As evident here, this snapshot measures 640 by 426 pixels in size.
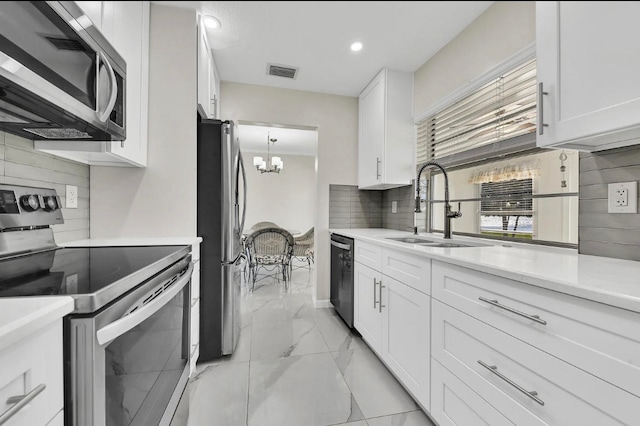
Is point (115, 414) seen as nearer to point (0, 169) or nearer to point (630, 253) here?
point (0, 169)

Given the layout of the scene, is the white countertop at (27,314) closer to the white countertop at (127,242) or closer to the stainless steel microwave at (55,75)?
the stainless steel microwave at (55,75)

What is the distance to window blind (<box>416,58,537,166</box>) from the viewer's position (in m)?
1.42

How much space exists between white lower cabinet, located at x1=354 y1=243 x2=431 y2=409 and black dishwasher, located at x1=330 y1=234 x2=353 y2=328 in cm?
16

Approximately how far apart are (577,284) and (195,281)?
1.68m

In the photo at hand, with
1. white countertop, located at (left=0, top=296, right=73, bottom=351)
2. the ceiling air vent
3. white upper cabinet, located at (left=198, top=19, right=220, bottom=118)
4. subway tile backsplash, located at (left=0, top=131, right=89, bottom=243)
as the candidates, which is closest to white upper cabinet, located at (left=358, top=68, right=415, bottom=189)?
white upper cabinet, located at (left=198, top=19, right=220, bottom=118)

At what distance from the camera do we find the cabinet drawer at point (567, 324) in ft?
1.94

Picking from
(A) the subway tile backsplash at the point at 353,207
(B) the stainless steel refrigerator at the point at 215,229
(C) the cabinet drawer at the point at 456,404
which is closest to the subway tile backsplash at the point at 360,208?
(A) the subway tile backsplash at the point at 353,207

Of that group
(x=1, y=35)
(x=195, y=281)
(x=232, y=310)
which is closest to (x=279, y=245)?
(x=232, y=310)

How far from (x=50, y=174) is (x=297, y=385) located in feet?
5.40

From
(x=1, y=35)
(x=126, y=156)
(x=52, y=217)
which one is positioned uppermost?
(x=1, y=35)

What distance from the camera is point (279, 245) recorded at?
3.92 m

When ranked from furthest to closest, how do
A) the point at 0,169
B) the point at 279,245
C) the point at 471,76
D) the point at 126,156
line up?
the point at 279,245 < the point at 126,156 < the point at 471,76 < the point at 0,169

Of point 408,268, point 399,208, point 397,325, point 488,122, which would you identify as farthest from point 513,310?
point 399,208

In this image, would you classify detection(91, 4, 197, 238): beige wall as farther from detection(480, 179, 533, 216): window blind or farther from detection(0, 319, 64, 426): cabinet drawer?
detection(480, 179, 533, 216): window blind
